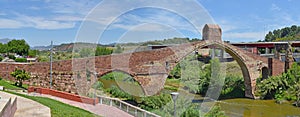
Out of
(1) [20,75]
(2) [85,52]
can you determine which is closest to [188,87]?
(2) [85,52]

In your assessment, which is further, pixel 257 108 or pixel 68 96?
pixel 257 108

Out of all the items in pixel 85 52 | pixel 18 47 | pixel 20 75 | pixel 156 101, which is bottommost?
pixel 156 101

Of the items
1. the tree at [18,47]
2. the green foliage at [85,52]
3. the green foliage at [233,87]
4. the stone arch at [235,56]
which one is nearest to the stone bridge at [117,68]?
the stone arch at [235,56]

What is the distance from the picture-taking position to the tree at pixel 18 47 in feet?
94.4

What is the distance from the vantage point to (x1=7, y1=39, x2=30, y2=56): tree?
28.8 metres

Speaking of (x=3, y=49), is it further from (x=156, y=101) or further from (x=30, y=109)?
(x=30, y=109)

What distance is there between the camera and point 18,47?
29.0m

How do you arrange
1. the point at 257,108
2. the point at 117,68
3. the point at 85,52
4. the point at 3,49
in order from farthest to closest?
the point at 3,49 → the point at 257,108 → the point at 117,68 → the point at 85,52

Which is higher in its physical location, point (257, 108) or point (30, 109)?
point (30, 109)

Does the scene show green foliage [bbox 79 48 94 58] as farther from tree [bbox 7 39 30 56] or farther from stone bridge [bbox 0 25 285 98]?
tree [bbox 7 39 30 56]

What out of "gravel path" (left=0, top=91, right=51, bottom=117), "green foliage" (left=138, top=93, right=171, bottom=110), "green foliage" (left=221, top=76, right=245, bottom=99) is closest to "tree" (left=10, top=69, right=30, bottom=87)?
"green foliage" (left=138, top=93, right=171, bottom=110)

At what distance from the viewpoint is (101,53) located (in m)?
9.98

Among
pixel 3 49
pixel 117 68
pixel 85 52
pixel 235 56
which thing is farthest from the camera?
pixel 3 49

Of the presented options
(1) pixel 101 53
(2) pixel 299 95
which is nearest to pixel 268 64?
(2) pixel 299 95
